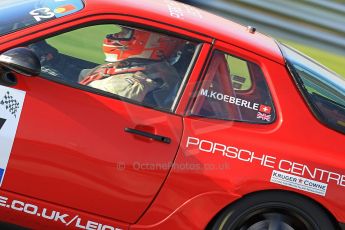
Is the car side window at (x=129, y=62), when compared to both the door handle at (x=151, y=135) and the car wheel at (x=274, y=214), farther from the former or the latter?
the car wheel at (x=274, y=214)

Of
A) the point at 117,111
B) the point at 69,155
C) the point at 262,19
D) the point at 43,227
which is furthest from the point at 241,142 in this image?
the point at 262,19

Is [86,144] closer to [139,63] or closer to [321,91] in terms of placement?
[139,63]

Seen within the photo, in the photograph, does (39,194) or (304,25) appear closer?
(39,194)

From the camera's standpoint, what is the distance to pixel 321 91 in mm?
4254

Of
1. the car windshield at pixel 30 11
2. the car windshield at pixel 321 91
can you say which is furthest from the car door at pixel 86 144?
the car windshield at pixel 321 91

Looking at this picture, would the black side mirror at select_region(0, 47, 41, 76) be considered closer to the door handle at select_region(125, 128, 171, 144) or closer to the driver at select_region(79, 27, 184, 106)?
the driver at select_region(79, 27, 184, 106)

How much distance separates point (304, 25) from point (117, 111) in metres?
7.27

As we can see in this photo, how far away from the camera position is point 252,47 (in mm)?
4082

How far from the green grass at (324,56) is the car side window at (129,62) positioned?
637cm

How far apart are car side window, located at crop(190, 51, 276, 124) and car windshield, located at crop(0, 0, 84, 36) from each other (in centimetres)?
86

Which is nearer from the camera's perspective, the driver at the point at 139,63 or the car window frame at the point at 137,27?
the car window frame at the point at 137,27

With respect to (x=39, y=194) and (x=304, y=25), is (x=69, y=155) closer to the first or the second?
(x=39, y=194)

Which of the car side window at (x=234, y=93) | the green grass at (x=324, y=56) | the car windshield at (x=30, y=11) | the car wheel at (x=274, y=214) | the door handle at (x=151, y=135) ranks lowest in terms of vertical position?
the car wheel at (x=274, y=214)

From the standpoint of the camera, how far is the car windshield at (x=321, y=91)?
4.08 meters
